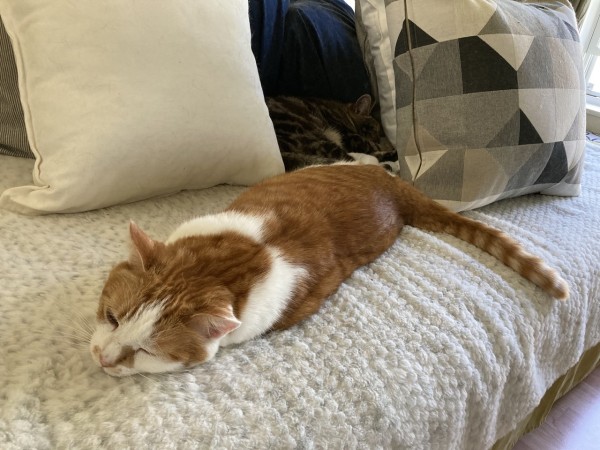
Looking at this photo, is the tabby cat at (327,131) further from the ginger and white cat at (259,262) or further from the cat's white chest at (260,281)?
the cat's white chest at (260,281)

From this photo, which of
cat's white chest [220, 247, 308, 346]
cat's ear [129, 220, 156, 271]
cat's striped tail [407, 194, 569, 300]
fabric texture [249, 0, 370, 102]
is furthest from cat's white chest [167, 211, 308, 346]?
fabric texture [249, 0, 370, 102]

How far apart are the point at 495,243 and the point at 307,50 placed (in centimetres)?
75

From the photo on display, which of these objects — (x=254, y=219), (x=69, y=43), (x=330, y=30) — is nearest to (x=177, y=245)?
(x=254, y=219)

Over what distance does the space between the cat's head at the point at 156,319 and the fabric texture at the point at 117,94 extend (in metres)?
0.22

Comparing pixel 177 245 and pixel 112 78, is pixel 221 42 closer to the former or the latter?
pixel 112 78

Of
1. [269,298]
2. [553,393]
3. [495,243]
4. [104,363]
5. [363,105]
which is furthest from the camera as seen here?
[363,105]

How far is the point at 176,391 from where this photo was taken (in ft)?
2.03

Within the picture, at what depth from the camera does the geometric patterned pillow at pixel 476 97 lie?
1061 millimetres

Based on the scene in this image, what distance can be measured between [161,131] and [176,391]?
48 centimetres

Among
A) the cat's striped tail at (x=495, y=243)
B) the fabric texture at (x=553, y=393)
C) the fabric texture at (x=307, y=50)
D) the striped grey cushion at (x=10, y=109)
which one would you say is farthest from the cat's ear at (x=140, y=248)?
the fabric texture at (x=553, y=393)

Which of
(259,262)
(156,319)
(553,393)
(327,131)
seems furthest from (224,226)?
(553,393)

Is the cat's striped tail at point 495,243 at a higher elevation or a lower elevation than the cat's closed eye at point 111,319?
lower

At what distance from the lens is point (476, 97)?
3.48 feet

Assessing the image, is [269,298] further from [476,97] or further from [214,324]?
[476,97]
